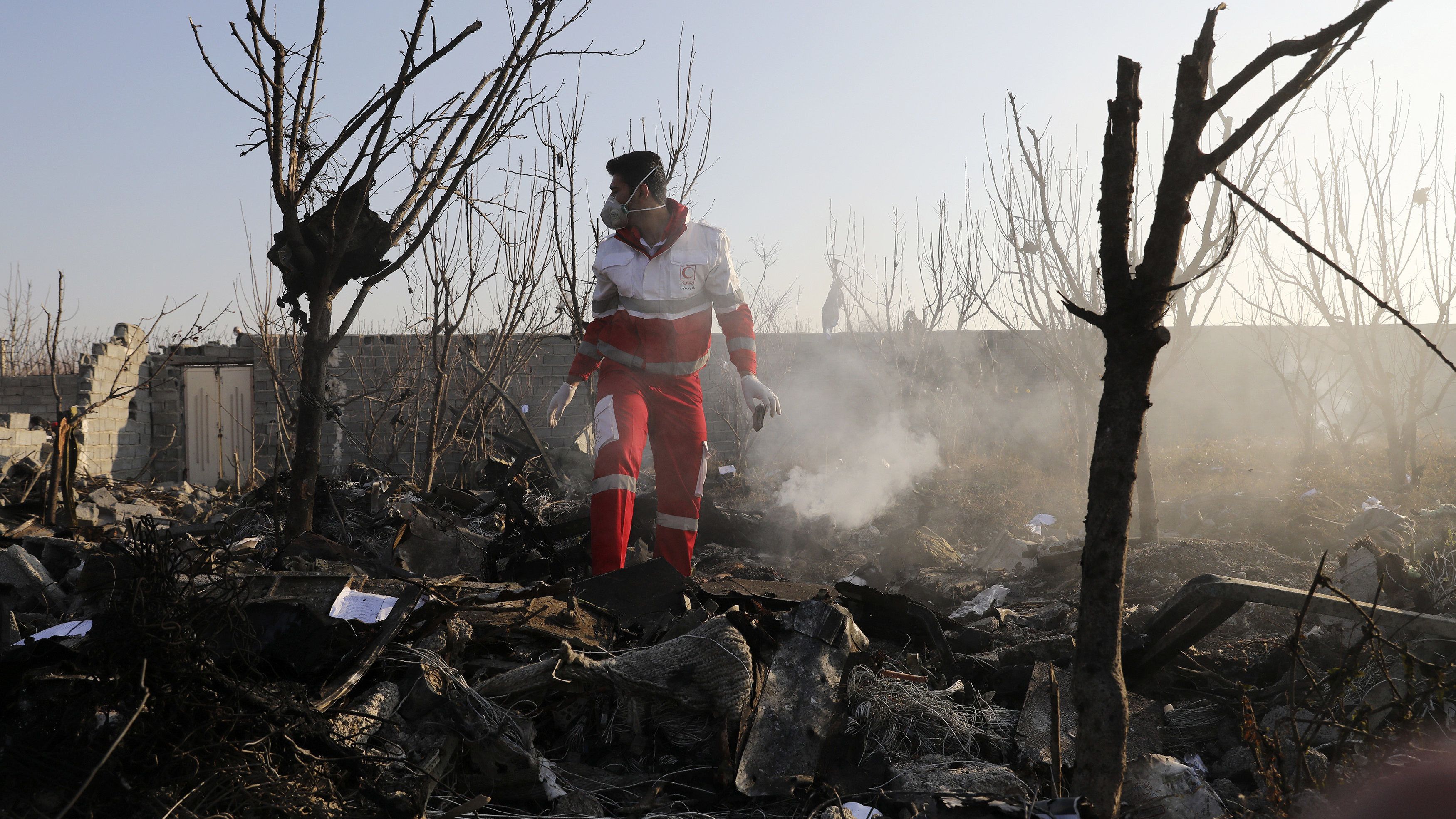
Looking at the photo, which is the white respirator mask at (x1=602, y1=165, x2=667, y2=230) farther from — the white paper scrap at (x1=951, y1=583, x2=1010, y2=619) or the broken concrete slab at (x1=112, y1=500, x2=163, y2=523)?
the broken concrete slab at (x1=112, y1=500, x2=163, y2=523)

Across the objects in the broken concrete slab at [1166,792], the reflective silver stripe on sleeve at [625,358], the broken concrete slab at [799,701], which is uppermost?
the reflective silver stripe on sleeve at [625,358]

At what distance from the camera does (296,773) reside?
5.17ft

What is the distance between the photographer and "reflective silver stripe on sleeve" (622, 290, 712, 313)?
3793 millimetres

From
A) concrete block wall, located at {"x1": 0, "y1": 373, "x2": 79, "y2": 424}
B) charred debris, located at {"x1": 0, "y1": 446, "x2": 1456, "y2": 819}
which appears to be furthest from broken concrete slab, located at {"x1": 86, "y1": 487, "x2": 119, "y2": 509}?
concrete block wall, located at {"x1": 0, "y1": 373, "x2": 79, "y2": 424}

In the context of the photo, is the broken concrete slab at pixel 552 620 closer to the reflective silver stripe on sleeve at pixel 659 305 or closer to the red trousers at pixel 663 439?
the red trousers at pixel 663 439

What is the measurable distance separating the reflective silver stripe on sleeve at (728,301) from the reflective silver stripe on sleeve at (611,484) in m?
1.02

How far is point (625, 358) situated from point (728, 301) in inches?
23.2

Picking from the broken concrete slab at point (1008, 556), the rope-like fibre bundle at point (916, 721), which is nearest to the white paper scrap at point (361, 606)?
the rope-like fibre bundle at point (916, 721)

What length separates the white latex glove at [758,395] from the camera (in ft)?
12.6

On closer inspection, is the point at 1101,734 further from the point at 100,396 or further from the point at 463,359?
the point at 100,396

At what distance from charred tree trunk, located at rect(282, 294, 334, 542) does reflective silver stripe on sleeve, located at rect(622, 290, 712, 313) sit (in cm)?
128

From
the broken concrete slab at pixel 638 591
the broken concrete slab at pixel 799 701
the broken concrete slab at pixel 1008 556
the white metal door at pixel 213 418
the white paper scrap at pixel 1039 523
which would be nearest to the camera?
the broken concrete slab at pixel 799 701

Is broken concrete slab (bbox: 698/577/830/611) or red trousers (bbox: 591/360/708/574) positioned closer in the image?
broken concrete slab (bbox: 698/577/830/611)

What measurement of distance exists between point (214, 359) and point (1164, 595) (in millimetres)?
13107
